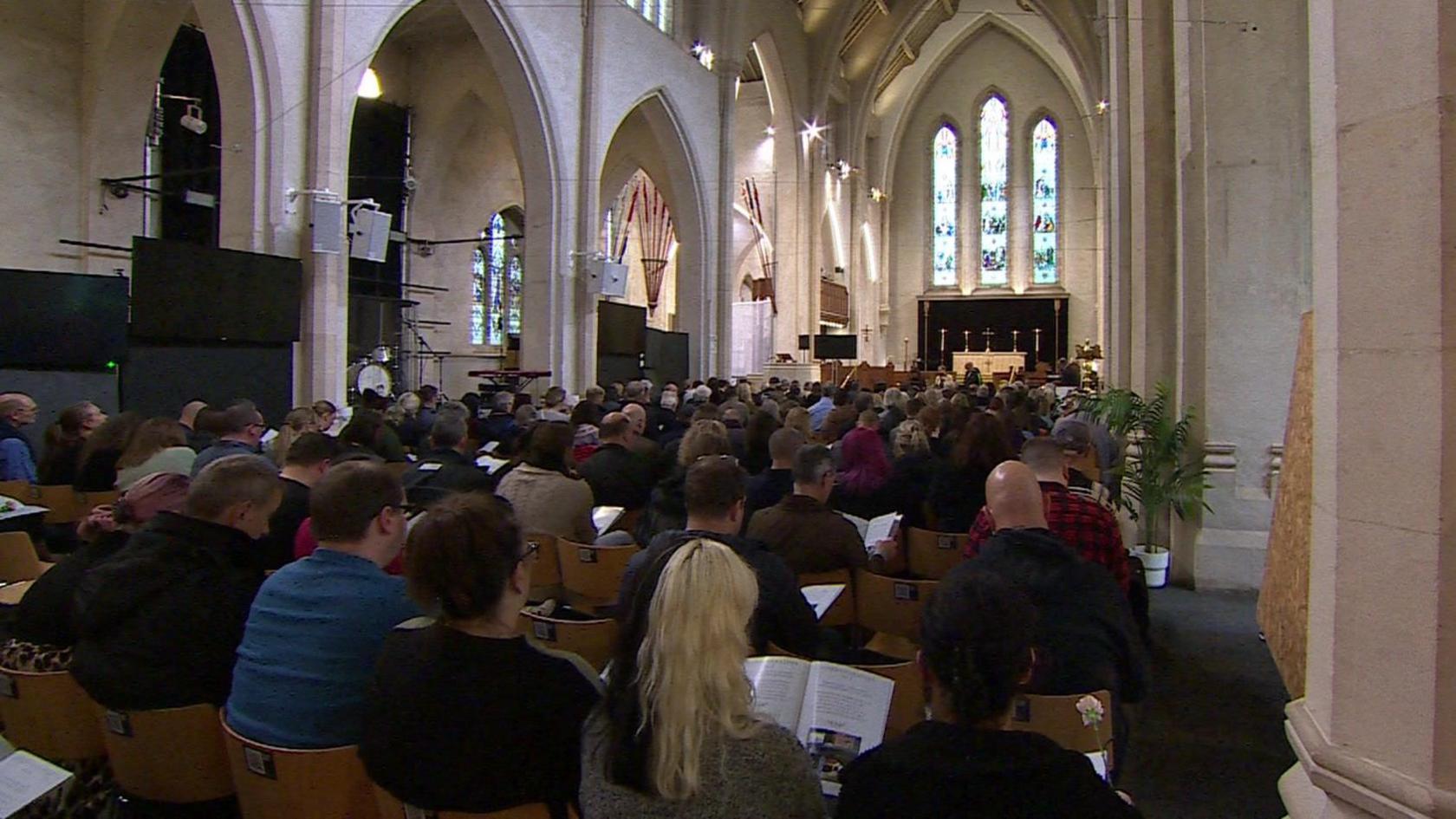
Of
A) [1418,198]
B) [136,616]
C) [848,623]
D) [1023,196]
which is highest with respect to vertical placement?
[1023,196]

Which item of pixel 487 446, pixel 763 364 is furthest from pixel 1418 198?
pixel 763 364

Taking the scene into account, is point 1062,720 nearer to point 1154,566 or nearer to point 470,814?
point 470,814

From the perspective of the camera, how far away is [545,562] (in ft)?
14.3

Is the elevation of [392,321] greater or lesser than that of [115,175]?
lesser

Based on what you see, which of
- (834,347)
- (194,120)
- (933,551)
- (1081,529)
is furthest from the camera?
(834,347)

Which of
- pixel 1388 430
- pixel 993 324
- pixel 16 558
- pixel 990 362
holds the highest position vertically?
pixel 993 324

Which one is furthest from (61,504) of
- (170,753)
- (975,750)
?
(975,750)

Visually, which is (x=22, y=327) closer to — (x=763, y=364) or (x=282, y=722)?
(x=282, y=722)

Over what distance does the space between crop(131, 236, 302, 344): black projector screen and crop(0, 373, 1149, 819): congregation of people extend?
586cm

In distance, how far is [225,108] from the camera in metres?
10.3

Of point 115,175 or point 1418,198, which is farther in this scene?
point 115,175

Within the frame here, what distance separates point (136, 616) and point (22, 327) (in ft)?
29.4

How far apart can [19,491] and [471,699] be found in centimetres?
492

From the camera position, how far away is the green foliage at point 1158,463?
20.9 ft
